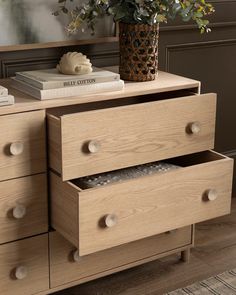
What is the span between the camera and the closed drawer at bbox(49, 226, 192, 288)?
206cm

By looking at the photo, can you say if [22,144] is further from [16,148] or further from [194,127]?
[194,127]

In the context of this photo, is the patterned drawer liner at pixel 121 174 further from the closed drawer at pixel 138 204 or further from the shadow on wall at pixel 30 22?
the shadow on wall at pixel 30 22

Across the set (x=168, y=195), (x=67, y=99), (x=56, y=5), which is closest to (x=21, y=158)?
(x=67, y=99)

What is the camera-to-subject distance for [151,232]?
1977 millimetres

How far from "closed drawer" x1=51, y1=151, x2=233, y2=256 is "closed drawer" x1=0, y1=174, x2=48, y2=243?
4 cm

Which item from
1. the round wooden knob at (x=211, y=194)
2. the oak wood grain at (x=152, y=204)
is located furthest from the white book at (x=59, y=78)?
the round wooden knob at (x=211, y=194)

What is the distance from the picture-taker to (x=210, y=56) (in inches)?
106

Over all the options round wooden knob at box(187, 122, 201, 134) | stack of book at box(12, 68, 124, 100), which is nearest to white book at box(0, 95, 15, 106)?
stack of book at box(12, 68, 124, 100)

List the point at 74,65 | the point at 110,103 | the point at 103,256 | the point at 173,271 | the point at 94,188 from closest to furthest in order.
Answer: the point at 94,188, the point at 74,65, the point at 103,256, the point at 110,103, the point at 173,271

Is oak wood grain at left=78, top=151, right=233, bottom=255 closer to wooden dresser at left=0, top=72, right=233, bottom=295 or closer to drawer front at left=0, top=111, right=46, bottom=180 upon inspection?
wooden dresser at left=0, top=72, right=233, bottom=295

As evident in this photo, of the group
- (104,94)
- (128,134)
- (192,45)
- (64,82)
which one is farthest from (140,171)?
(192,45)

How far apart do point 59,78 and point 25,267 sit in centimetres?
60

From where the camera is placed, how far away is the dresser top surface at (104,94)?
186 centimetres

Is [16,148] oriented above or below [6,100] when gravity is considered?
below
